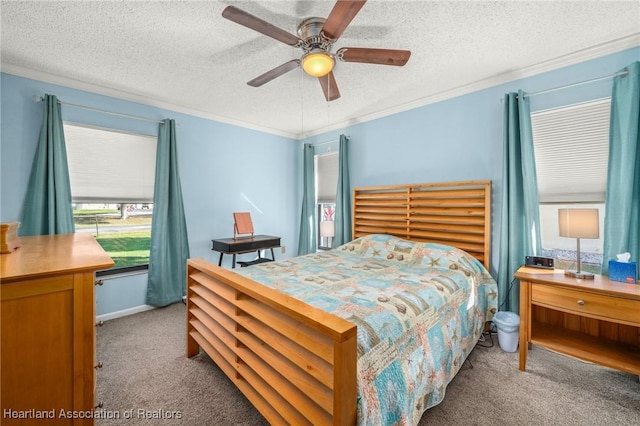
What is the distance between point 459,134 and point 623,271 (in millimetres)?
1793

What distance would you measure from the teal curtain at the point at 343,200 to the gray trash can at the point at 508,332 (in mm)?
2062

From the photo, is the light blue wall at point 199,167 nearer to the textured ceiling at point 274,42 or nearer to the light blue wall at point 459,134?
the textured ceiling at point 274,42

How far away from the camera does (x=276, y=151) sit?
4.70 metres

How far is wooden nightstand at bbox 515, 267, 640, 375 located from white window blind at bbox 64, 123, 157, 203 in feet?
13.2

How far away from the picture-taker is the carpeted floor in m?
1.62

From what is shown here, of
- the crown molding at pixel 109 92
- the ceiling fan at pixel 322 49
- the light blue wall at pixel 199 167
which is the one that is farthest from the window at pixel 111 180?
the ceiling fan at pixel 322 49

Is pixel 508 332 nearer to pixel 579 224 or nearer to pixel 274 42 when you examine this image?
pixel 579 224

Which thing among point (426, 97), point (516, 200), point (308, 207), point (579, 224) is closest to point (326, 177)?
point (308, 207)

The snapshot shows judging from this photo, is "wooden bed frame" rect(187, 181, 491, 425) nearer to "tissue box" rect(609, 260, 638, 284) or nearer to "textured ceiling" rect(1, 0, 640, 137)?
"tissue box" rect(609, 260, 638, 284)

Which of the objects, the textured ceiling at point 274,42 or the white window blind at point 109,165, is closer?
the textured ceiling at point 274,42

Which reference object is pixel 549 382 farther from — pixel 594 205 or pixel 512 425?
pixel 594 205

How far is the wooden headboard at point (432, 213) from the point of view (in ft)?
9.09

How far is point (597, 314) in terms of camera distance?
70.5 inches

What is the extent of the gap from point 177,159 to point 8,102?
1.48 m
